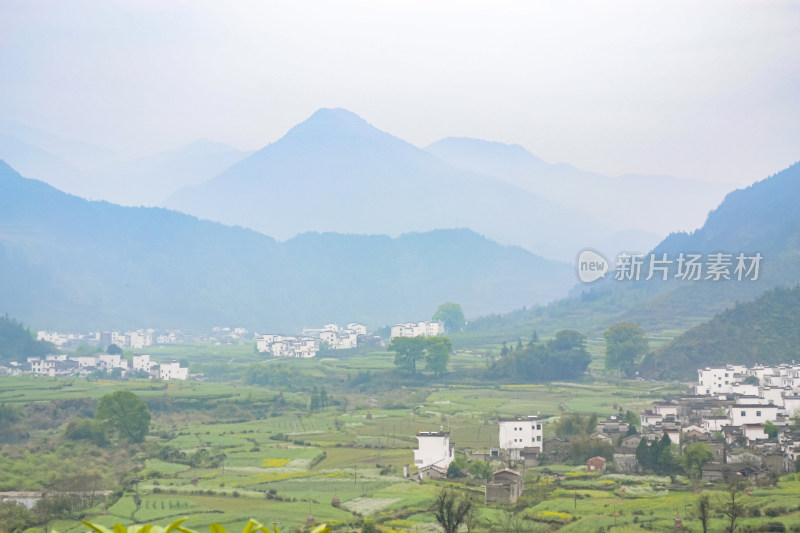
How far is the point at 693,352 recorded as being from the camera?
43.1 m

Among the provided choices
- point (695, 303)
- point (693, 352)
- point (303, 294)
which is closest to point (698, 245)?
point (695, 303)

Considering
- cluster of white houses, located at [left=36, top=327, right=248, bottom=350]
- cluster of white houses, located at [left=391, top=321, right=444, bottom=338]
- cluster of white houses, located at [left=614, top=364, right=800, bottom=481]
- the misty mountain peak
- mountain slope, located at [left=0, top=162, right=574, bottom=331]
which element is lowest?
Answer: cluster of white houses, located at [left=614, top=364, right=800, bottom=481]

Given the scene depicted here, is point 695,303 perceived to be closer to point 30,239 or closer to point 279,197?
point 30,239

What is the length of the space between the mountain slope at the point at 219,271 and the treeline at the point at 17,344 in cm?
3442

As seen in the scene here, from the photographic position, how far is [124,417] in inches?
1180

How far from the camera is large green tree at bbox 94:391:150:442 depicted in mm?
29859

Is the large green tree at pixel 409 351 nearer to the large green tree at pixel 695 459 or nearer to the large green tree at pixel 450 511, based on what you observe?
the large green tree at pixel 695 459

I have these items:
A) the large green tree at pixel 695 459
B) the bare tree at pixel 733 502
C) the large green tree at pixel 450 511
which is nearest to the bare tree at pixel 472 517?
the large green tree at pixel 450 511

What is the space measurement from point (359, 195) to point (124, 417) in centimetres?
15372

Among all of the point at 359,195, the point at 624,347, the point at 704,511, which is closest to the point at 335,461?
the point at 704,511

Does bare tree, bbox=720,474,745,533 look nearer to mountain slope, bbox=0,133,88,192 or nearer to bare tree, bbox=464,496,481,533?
bare tree, bbox=464,496,481,533

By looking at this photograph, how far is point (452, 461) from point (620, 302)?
4514 cm

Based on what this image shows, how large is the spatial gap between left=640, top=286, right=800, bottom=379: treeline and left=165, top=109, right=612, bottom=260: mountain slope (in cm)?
12969

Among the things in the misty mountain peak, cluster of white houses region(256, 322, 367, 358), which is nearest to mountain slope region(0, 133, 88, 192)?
the misty mountain peak
